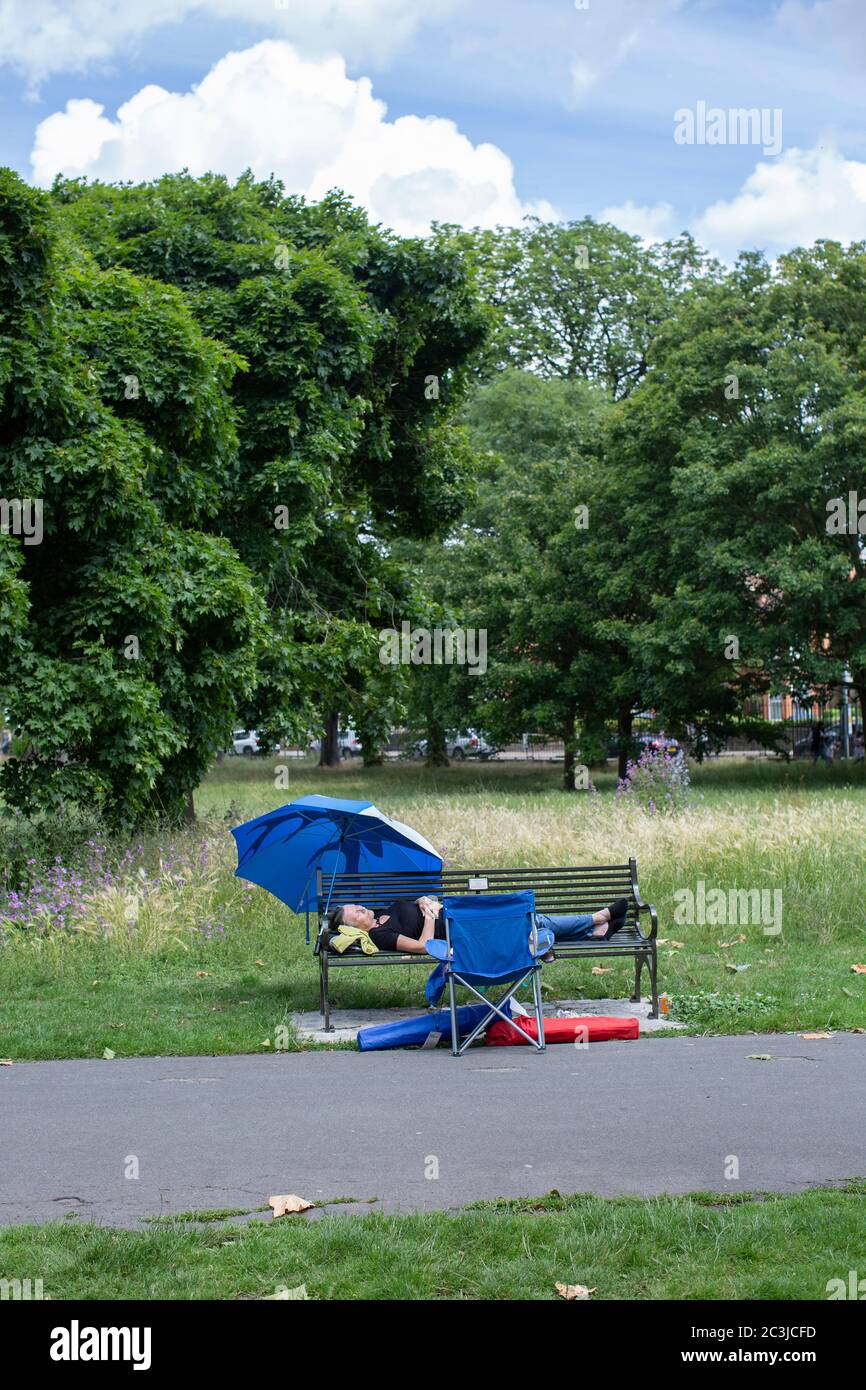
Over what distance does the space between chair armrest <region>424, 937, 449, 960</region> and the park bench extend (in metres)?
0.27

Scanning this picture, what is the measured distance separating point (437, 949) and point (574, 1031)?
101 centimetres

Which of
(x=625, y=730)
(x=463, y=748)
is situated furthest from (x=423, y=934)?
(x=463, y=748)

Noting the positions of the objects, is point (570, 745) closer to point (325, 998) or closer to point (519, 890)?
point (519, 890)

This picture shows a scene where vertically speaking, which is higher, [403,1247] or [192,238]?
[192,238]

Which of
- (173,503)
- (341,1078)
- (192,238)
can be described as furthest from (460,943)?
(192,238)

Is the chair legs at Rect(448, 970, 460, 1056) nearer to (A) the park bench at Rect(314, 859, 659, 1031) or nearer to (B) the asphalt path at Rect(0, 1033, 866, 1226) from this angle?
(B) the asphalt path at Rect(0, 1033, 866, 1226)

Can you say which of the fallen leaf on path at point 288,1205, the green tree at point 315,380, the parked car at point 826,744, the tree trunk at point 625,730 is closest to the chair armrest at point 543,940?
the fallen leaf on path at point 288,1205

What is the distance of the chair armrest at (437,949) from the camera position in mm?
8727

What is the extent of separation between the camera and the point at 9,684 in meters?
13.3

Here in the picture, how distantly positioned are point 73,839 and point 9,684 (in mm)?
1722

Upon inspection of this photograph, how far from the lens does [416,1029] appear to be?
8.64 metres

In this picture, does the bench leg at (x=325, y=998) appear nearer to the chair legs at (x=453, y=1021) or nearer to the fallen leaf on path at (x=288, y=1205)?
the chair legs at (x=453, y=1021)

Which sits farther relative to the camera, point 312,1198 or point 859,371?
point 859,371
